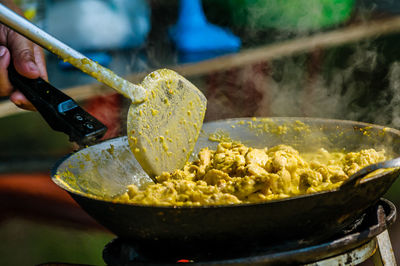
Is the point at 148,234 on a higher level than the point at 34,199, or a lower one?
higher

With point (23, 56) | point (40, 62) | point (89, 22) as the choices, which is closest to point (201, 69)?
point (89, 22)

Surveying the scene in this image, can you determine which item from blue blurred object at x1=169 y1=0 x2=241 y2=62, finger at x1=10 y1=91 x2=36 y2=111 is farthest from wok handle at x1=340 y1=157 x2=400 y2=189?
blue blurred object at x1=169 y1=0 x2=241 y2=62

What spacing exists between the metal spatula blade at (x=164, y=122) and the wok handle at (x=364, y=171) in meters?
0.73

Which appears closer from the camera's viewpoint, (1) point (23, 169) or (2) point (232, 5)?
(1) point (23, 169)

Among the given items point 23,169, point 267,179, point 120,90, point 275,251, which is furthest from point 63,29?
point 275,251

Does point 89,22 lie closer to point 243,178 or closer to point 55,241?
point 55,241

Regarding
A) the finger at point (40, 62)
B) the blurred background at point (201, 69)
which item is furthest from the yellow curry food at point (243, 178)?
the blurred background at point (201, 69)

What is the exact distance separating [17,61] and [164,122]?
2.40ft

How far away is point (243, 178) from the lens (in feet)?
4.28

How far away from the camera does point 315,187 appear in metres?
1.33

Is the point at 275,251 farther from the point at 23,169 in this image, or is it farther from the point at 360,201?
the point at 23,169

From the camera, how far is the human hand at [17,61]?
5.62ft

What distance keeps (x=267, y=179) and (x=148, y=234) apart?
391 millimetres

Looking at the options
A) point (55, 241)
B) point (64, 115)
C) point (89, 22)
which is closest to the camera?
point (64, 115)
